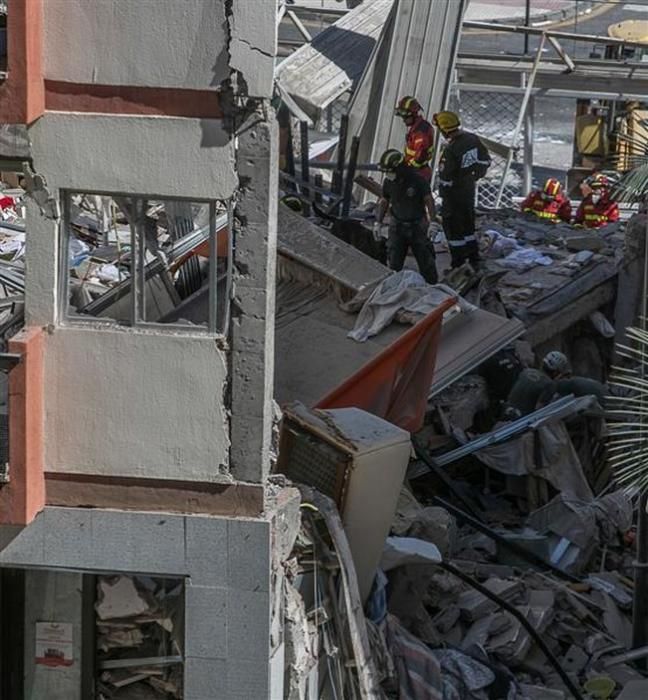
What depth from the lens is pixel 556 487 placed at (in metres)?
15.3

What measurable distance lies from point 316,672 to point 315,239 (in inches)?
206

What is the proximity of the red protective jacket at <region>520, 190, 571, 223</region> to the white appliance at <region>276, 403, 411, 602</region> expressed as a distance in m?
11.8

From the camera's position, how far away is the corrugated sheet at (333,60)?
69.0 feet

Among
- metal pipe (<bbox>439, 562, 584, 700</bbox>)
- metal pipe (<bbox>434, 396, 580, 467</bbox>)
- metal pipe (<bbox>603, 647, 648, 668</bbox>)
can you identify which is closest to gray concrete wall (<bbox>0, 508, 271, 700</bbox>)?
metal pipe (<bbox>439, 562, 584, 700</bbox>)

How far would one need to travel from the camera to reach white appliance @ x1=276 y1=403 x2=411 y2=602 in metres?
11.3

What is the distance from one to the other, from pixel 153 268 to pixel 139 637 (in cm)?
263

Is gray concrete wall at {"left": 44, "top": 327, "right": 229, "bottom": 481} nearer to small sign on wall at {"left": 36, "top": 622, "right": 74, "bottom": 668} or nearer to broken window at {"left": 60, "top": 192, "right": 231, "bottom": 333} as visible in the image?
broken window at {"left": 60, "top": 192, "right": 231, "bottom": 333}

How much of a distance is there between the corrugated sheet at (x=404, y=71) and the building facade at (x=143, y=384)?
11.8m

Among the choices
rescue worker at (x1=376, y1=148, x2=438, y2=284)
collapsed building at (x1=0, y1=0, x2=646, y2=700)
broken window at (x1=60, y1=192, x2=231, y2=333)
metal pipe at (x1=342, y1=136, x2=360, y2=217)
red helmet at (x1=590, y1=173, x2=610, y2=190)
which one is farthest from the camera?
red helmet at (x1=590, y1=173, x2=610, y2=190)

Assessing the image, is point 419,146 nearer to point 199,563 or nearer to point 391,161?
point 391,161

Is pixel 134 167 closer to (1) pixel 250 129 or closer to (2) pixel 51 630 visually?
(1) pixel 250 129

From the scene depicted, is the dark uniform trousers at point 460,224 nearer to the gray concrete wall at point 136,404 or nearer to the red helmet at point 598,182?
the red helmet at point 598,182

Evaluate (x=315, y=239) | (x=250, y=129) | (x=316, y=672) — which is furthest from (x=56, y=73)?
(x=315, y=239)

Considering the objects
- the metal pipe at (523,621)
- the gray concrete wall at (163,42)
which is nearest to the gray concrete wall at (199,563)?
the gray concrete wall at (163,42)
